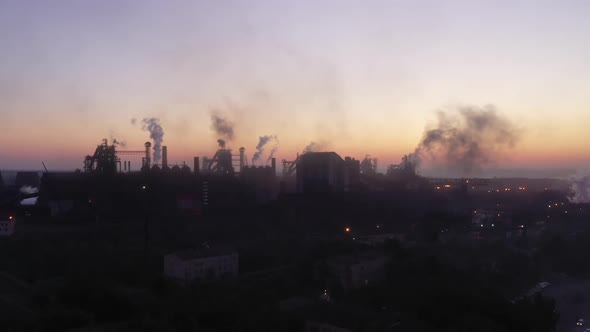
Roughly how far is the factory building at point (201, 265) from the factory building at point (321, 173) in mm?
13250

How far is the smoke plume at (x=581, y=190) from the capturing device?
42.2 meters

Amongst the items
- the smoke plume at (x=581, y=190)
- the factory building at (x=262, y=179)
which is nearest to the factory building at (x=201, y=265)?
the factory building at (x=262, y=179)

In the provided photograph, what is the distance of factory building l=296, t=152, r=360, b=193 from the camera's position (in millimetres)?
28359

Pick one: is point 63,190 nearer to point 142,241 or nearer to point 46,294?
point 142,241

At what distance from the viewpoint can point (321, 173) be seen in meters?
28.5

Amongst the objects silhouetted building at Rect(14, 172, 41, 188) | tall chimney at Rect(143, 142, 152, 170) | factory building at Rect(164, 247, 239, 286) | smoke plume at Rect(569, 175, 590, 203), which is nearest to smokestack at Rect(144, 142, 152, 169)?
tall chimney at Rect(143, 142, 152, 170)

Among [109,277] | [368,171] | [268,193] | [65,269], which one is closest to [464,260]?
[109,277]

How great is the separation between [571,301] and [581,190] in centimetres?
3489

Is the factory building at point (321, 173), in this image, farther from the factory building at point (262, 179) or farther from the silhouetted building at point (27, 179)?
the silhouetted building at point (27, 179)

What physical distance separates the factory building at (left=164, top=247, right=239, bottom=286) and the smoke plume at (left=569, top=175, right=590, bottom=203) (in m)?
35.0

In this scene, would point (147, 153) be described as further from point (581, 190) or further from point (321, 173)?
point (581, 190)

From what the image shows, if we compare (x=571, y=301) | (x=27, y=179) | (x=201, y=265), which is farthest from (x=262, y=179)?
(x=27, y=179)

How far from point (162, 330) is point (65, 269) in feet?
22.1

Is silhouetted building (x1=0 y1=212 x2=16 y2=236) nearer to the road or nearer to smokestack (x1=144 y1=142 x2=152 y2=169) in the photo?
smokestack (x1=144 y1=142 x2=152 y2=169)
